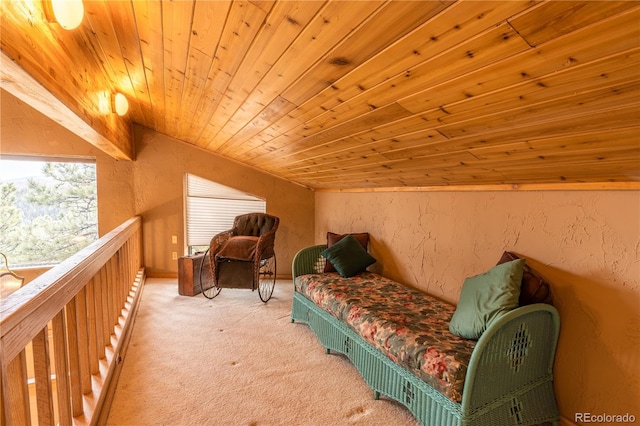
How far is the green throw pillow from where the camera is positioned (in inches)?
122

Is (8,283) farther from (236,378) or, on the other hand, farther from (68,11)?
(68,11)

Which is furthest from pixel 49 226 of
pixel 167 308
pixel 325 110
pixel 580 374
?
pixel 580 374

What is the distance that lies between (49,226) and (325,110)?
4.20 meters

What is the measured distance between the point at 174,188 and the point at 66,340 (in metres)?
3.46

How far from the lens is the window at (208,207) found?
183 inches

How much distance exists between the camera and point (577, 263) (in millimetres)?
1715

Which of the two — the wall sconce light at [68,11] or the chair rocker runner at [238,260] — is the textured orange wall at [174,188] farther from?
the wall sconce light at [68,11]

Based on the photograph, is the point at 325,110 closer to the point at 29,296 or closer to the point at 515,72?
the point at 515,72

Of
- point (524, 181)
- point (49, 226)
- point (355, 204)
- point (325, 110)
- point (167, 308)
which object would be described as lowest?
point (167, 308)

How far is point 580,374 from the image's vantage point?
5.54 ft

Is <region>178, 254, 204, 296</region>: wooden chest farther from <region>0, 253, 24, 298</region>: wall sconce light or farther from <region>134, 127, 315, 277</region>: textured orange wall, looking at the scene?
<region>0, 253, 24, 298</region>: wall sconce light

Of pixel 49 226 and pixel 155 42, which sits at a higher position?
pixel 155 42

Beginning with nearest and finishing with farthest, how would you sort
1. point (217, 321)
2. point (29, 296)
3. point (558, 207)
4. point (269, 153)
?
point (29, 296) < point (558, 207) < point (217, 321) < point (269, 153)

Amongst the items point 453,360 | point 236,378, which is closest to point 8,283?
point 236,378
